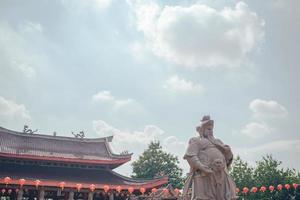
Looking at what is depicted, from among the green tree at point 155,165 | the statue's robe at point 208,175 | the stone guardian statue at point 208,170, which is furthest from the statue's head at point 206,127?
the green tree at point 155,165

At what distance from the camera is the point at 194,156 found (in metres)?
6.52

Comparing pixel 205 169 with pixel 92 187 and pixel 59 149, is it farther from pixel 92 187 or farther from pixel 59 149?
pixel 59 149

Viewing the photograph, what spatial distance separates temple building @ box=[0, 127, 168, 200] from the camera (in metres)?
22.7

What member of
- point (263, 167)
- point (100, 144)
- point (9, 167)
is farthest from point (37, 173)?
point (263, 167)

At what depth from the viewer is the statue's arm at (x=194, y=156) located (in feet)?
20.7

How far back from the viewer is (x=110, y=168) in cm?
2867

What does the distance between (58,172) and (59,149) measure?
495cm

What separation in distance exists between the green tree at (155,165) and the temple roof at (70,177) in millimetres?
19124

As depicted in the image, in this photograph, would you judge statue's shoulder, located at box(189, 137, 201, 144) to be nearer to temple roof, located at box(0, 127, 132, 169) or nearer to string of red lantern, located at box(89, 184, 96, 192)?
string of red lantern, located at box(89, 184, 96, 192)

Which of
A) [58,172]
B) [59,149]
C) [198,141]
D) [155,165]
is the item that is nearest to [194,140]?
[198,141]

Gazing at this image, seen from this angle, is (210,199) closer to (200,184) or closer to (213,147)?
(200,184)

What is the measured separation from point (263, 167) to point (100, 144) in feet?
58.0

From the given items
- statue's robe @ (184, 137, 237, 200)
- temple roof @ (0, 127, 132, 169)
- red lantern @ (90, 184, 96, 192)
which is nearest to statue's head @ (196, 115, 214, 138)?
statue's robe @ (184, 137, 237, 200)

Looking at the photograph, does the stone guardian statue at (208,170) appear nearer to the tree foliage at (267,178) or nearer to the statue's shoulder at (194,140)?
the statue's shoulder at (194,140)
